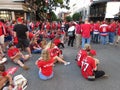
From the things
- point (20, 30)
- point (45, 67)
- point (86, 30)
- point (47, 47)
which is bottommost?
point (45, 67)

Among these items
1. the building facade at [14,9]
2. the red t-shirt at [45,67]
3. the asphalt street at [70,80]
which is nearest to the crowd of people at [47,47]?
the red t-shirt at [45,67]

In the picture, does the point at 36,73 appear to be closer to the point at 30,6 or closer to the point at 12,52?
the point at 12,52

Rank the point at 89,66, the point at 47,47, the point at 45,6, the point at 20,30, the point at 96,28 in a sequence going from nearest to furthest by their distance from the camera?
1. the point at 89,66
2. the point at 47,47
3. the point at 20,30
4. the point at 96,28
5. the point at 45,6

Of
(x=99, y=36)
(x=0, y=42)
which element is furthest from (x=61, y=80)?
(x=99, y=36)

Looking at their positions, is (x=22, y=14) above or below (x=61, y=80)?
above

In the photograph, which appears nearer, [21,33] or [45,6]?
[21,33]

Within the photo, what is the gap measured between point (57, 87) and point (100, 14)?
44.0m

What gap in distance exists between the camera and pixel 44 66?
7.96 m

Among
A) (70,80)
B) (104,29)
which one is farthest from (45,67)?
(104,29)

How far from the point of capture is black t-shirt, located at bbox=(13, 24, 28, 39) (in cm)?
1131

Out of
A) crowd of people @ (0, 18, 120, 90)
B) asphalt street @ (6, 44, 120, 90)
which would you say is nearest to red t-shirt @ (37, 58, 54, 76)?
crowd of people @ (0, 18, 120, 90)

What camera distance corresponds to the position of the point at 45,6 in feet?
157

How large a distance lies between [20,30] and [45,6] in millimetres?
37014

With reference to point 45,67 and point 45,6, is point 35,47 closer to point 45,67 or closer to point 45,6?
point 45,67
